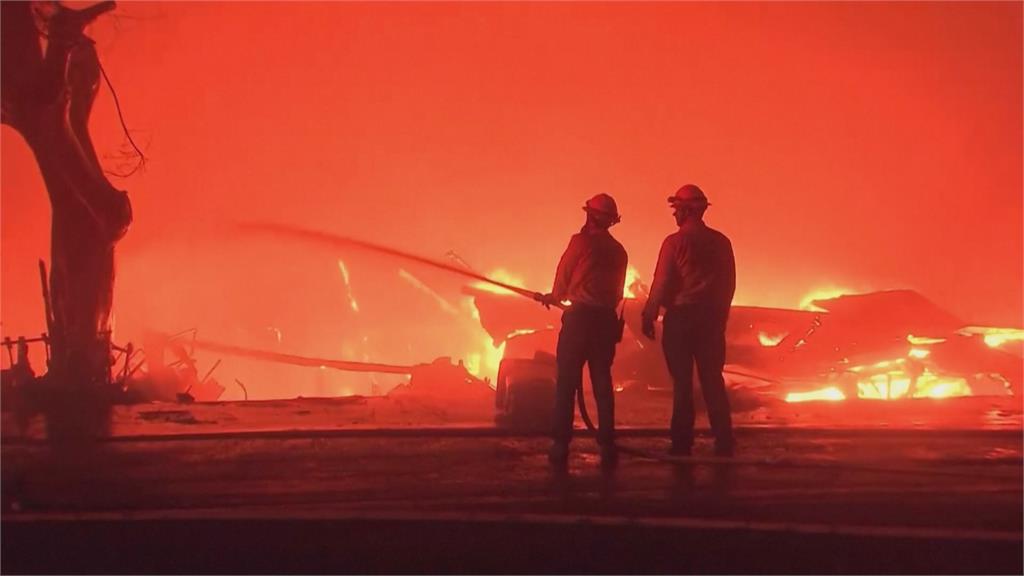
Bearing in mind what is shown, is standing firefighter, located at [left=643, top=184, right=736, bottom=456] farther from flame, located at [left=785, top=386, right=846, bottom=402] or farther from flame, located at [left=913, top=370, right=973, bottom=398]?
flame, located at [left=913, top=370, right=973, bottom=398]

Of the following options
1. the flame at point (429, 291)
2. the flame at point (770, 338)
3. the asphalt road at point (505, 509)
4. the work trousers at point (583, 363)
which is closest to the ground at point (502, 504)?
the asphalt road at point (505, 509)

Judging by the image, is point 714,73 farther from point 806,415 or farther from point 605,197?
point 605,197

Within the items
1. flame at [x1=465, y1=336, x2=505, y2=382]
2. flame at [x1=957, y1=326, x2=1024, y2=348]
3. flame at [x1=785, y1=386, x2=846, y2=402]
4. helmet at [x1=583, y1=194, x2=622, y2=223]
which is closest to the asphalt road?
helmet at [x1=583, y1=194, x2=622, y2=223]

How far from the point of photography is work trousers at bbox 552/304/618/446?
22.9 ft

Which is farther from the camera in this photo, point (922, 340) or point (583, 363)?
point (922, 340)

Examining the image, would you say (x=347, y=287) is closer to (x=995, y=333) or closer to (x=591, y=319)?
(x=995, y=333)

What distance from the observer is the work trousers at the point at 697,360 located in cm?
713

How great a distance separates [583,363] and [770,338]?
8234 mm

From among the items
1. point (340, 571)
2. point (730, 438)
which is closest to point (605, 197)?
point (730, 438)

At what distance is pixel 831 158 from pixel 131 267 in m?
17.4

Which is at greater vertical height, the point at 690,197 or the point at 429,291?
the point at 429,291

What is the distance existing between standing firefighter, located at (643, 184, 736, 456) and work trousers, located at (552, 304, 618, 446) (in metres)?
0.35

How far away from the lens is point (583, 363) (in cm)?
702

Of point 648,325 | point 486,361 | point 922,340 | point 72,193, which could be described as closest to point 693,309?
point 648,325
